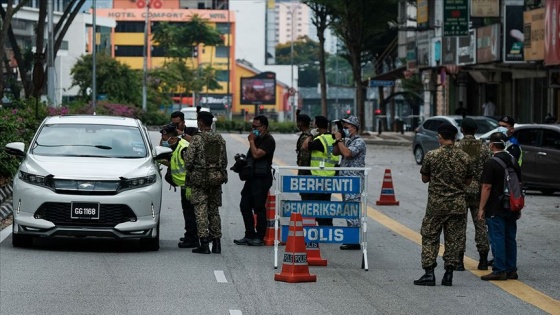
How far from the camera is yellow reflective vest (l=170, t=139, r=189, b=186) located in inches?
682

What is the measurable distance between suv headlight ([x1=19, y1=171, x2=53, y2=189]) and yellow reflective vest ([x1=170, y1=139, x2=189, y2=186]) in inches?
76.5

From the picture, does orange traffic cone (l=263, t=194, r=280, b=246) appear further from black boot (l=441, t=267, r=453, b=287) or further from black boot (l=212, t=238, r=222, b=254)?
black boot (l=441, t=267, r=453, b=287)

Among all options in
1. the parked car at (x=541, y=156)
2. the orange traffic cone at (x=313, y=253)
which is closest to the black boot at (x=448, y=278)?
the orange traffic cone at (x=313, y=253)

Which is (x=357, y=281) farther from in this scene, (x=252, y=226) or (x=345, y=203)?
(x=252, y=226)

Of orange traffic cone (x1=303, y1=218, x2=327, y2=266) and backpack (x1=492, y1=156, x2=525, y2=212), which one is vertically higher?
backpack (x1=492, y1=156, x2=525, y2=212)

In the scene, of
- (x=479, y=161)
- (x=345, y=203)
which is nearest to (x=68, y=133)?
(x=345, y=203)

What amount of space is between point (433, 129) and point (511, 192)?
2540cm

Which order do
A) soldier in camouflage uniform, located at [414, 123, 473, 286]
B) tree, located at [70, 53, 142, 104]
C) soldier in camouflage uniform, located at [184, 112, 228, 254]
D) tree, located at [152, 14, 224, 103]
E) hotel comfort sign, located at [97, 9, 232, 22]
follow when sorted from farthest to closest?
hotel comfort sign, located at [97, 9, 232, 22], tree, located at [152, 14, 224, 103], tree, located at [70, 53, 142, 104], soldier in camouflage uniform, located at [184, 112, 228, 254], soldier in camouflage uniform, located at [414, 123, 473, 286]

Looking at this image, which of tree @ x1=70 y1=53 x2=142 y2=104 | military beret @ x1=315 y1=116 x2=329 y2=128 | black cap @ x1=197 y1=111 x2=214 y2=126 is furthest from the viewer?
tree @ x1=70 y1=53 x2=142 y2=104

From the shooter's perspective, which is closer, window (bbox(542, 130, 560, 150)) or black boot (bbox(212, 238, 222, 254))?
black boot (bbox(212, 238, 222, 254))

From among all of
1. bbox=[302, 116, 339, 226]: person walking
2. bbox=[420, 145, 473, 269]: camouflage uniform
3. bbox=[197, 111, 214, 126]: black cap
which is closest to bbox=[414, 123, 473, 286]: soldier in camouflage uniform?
bbox=[420, 145, 473, 269]: camouflage uniform

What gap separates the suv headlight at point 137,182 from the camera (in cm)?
1630

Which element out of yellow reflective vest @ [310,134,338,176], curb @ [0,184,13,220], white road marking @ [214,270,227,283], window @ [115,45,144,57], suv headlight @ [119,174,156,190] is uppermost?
window @ [115,45,144,57]

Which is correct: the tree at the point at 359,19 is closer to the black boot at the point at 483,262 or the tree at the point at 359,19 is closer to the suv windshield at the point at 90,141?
the suv windshield at the point at 90,141
